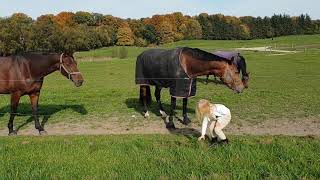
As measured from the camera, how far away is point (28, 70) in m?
10.4

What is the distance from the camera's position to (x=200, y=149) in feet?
23.6

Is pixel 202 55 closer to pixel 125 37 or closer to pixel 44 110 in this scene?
pixel 44 110

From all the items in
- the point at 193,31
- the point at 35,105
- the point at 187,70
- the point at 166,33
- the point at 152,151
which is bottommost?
the point at 152,151

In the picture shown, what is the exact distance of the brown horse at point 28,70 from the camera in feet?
34.1

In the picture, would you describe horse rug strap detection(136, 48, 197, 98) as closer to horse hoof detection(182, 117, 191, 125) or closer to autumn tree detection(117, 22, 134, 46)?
horse hoof detection(182, 117, 191, 125)

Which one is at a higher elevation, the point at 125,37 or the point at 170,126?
the point at 125,37

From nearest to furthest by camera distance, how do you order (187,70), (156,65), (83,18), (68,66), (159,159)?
(159,159), (68,66), (187,70), (156,65), (83,18)

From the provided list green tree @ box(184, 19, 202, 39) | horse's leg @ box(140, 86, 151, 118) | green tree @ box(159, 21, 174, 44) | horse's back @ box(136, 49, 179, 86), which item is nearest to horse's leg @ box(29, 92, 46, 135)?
horse's leg @ box(140, 86, 151, 118)

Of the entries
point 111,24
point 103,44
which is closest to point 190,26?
point 111,24

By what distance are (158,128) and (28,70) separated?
3492 mm

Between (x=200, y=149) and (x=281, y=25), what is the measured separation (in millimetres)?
130075

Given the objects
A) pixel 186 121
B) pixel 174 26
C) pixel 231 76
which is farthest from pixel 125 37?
pixel 231 76

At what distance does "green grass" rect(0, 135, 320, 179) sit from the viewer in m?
5.91

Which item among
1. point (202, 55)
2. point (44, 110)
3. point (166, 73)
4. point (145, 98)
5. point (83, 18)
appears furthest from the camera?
point (83, 18)
